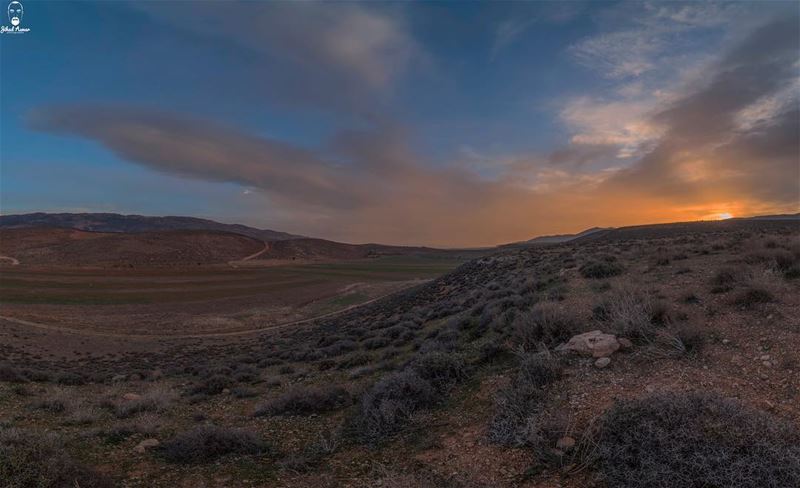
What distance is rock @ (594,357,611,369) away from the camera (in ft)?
22.4

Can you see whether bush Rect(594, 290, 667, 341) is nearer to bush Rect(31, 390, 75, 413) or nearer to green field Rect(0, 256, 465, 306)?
bush Rect(31, 390, 75, 413)

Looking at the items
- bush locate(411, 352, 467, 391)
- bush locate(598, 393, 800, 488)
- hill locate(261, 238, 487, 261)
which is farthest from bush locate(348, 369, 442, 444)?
hill locate(261, 238, 487, 261)

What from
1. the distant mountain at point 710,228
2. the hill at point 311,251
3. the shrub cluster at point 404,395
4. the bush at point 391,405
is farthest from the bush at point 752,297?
the hill at point 311,251

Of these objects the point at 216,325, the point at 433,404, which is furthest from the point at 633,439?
the point at 216,325

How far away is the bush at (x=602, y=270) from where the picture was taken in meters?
15.5

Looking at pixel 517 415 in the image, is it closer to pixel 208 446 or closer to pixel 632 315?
pixel 632 315

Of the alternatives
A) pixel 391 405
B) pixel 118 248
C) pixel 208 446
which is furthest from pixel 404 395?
pixel 118 248

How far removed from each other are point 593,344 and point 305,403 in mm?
6131

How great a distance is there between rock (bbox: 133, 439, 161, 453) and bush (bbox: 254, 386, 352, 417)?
218 centimetres

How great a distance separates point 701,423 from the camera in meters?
4.33

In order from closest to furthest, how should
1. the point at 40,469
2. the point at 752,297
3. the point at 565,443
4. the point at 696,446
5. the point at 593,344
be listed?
1. the point at 696,446
2. the point at 40,469
3. the point at 565,443
4. the point at 593,344
5. the point at 752,297

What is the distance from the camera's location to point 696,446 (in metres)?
4.13

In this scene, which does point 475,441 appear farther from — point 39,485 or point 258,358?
point 258,358

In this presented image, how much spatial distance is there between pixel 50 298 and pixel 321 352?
43569 millimetres
